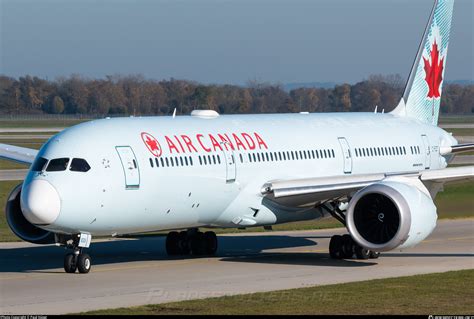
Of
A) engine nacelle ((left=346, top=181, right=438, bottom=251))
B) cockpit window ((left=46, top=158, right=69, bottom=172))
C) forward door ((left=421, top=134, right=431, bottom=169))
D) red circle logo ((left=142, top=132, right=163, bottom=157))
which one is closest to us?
cockpit window ((left=46, top=158, right=69, bottom=172))

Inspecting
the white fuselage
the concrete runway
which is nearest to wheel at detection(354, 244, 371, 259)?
the concrete runway

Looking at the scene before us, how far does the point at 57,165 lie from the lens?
24.5 m

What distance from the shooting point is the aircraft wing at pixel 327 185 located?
28.3 metres

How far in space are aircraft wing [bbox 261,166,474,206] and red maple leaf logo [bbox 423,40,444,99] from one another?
913 cm

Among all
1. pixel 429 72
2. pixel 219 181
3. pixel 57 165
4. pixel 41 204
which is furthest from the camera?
pixel 429 72

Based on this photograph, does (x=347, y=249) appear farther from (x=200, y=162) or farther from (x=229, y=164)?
(x=200, y=162)

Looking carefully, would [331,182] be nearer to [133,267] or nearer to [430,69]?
[133,267]

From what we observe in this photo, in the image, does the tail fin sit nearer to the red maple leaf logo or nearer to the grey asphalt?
the red maple leaf logo

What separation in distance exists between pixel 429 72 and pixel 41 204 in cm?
1804

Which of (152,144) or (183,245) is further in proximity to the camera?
(183,245)

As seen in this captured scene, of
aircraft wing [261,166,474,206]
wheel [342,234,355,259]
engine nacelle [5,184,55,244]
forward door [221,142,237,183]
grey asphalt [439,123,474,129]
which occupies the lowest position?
grey asphalt [439,123,474,129]

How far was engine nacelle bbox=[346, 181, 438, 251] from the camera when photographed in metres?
26.4

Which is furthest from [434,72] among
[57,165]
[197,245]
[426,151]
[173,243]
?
[57,165]

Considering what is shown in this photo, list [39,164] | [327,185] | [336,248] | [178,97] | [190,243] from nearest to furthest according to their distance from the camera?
[39,164] → [327,185] → [336,248] → [190,243] → [178,97]
